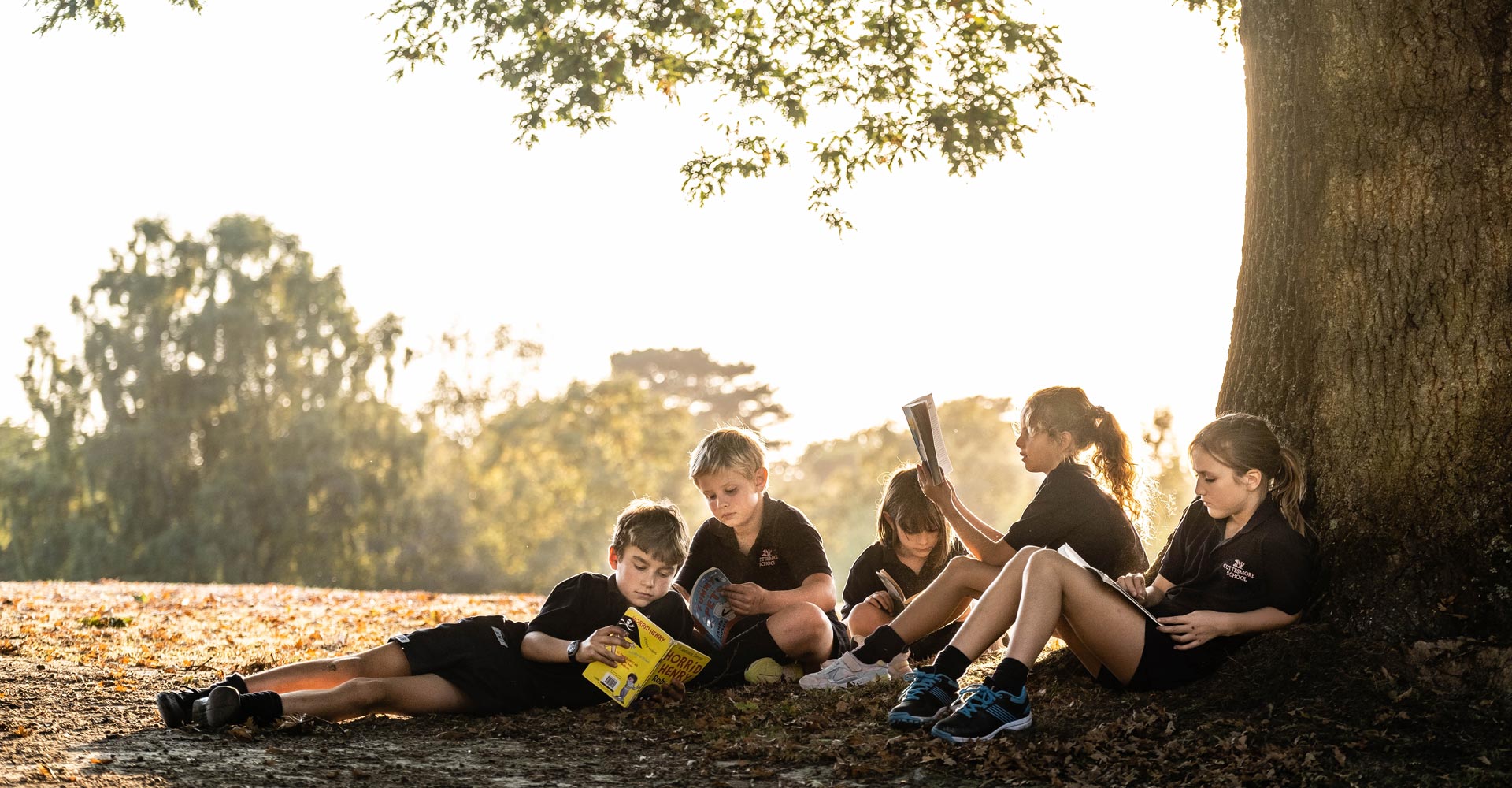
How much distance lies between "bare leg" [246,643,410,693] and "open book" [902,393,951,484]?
7.55 ft

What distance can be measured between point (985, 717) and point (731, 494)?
1828 millimetres

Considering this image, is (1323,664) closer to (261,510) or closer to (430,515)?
(261,510)

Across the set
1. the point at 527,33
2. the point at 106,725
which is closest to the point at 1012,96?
the point at 527,33

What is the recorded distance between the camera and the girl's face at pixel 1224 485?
16.2 ft

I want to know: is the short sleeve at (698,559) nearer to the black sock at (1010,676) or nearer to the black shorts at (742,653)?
the black shorts at (742,653)

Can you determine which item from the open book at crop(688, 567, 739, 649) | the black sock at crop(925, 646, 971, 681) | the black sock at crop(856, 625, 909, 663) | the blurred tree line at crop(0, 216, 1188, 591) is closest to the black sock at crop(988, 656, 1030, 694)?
the black sock at crop(925, 646, 971, 681)

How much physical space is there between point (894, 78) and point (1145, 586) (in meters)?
4.98

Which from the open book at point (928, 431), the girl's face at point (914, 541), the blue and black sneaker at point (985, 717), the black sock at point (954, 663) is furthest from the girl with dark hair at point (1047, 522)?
the blue and black sneaker at point (985, 717)

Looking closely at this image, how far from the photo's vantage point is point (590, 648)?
534cm

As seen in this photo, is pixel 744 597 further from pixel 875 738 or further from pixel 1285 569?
pixel 1285 569

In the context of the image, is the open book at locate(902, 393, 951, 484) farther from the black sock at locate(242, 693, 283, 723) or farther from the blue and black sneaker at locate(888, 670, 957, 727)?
the black sock at locate(242, 693, 283, 723)

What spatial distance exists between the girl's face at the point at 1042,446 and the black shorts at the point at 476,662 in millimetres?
2382

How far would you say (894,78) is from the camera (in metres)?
9.27

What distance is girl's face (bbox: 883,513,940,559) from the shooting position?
6.66m
